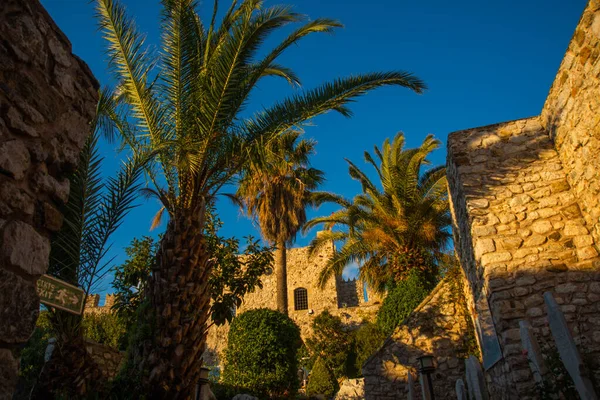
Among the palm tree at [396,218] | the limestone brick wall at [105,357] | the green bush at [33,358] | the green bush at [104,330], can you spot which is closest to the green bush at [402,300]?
the palm tree at [396,218]

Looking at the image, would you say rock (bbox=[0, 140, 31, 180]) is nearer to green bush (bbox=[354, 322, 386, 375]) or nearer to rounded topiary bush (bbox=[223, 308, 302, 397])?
rounded topiary bush (bbox=[223, 308, 302, 397])

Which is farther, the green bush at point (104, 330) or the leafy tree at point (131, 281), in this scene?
the green bush at point (104, 330)

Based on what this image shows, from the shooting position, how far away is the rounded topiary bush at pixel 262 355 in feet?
40.5

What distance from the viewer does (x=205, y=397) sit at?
7.98m

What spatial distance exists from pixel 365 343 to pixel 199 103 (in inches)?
606

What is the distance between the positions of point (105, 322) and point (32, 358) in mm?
8218

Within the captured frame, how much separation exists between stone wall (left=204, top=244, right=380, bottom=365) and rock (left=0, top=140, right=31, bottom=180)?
2385 cm

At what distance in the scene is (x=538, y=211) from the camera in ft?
19.8

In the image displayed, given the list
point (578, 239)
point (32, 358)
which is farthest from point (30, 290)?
point (32, 358)

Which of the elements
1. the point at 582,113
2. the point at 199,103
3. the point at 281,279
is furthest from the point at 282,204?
the point at 582,113

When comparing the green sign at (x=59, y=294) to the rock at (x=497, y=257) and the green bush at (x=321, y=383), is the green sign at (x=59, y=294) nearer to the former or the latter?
the rock at (x=497, y=257)

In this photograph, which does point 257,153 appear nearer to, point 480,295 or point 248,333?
point 480,295

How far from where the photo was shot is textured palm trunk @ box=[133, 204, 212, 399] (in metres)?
5.09

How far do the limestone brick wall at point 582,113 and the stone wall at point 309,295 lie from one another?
65.6ft
